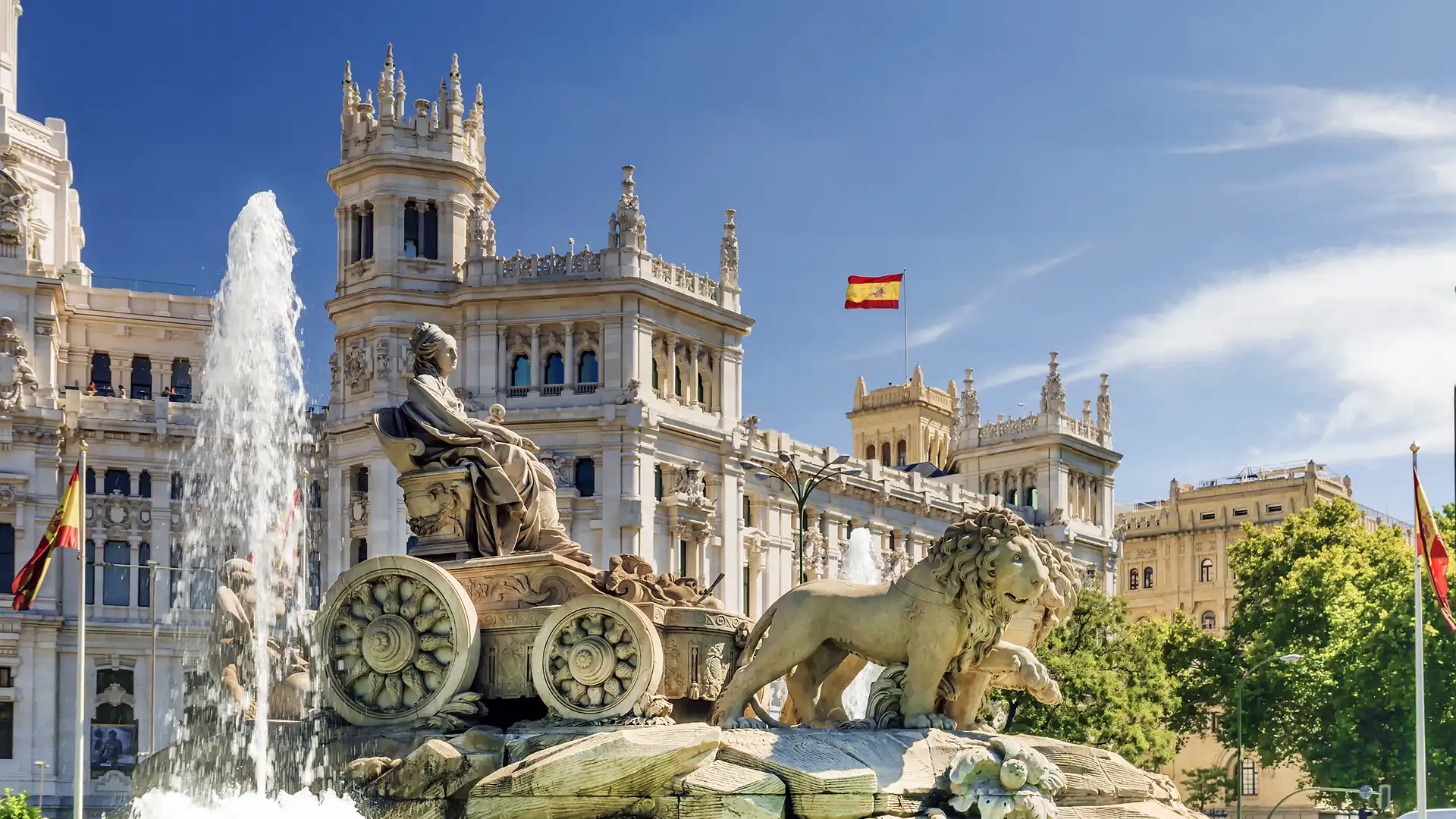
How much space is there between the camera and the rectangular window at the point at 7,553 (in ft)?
216

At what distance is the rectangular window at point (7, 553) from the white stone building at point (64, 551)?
0.16 feet

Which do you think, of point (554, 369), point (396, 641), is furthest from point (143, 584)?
point (396, 641)

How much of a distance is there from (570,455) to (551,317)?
516 centimetres

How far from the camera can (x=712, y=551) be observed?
73.9 m

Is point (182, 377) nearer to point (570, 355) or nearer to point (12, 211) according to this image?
point (12, 211)

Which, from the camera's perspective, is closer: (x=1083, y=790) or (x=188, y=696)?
(x=1083, y=790)

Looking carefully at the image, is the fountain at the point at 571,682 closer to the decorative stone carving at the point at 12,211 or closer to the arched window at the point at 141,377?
the decorative stone carving at the point at 12,211

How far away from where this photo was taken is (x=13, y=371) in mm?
66438

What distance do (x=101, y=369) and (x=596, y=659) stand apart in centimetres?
6590

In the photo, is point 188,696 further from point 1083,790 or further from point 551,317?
point 551,317

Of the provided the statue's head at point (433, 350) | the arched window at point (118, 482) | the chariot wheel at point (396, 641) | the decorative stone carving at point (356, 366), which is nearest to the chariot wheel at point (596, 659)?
the chariot wheel at point (396, 641)

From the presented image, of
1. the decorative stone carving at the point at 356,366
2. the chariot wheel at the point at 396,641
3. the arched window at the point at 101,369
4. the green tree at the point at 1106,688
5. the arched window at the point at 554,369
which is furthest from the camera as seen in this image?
the arched window at the point at 101,369

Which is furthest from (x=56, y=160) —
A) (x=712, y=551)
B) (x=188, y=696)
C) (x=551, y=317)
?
(x=188, y=696)

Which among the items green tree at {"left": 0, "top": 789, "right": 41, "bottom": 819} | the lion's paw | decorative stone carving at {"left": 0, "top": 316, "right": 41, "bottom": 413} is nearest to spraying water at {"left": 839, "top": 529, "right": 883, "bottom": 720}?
decorative stone carving at {"left": 0, "top": 316, "right": 41, "bottom": 413}
